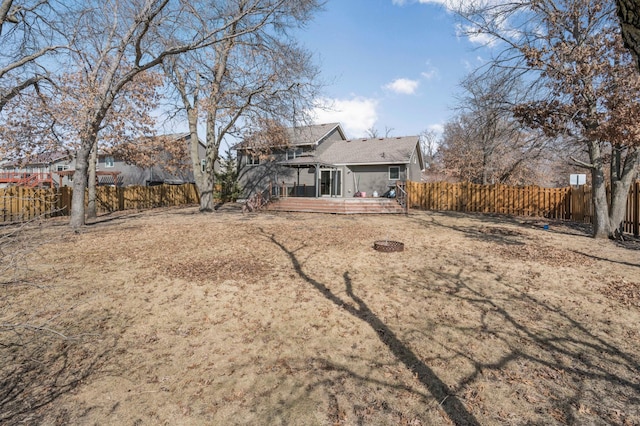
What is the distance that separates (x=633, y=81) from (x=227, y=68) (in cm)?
1805

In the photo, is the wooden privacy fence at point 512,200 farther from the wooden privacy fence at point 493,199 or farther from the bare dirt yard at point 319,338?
the bare dirt yard at point 319,338

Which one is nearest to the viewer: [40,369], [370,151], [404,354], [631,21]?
[631,21]

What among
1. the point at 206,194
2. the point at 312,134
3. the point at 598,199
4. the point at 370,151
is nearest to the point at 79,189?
the point at 206,194

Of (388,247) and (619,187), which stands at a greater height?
(619,187)

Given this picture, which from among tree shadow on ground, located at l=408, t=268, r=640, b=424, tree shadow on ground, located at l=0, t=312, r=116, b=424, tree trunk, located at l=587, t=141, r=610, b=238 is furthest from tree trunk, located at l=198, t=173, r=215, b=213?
tree trunk, located at l=587, t=141, r=610, b=238

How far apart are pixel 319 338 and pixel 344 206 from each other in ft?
46.8

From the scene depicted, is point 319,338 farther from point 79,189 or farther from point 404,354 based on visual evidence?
point 79,189

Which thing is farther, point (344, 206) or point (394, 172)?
point (394, 172)

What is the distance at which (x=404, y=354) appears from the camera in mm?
4039

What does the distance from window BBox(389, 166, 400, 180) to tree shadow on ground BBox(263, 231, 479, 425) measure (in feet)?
66.0

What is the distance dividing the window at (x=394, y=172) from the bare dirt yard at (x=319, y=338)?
17700mm

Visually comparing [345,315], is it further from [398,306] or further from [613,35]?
[613,35]

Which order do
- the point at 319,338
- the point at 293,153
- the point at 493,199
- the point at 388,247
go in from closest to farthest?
the point at 319,338
the point at 388,247
the point at 493,199
the point at 293,153

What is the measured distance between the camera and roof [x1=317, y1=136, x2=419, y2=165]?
2600 cm
